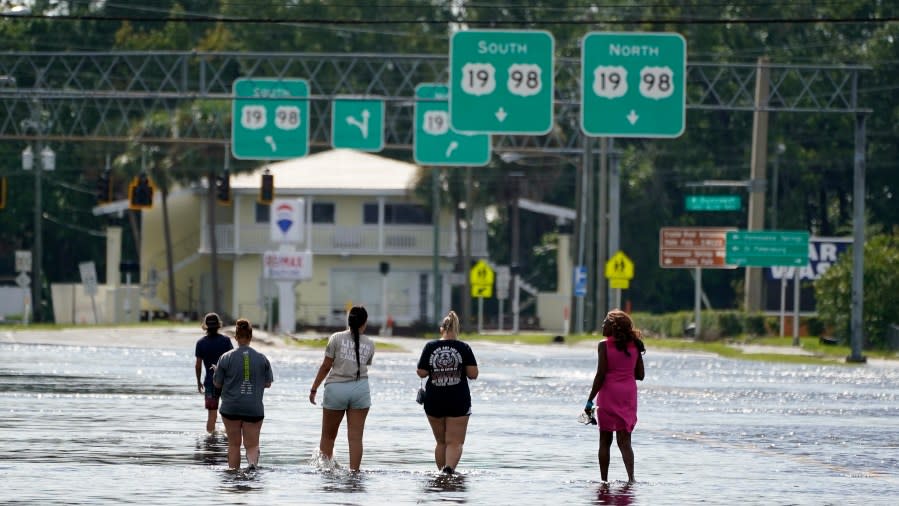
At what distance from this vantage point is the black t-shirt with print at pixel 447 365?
19.9m

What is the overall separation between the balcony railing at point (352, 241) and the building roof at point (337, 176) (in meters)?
1.80

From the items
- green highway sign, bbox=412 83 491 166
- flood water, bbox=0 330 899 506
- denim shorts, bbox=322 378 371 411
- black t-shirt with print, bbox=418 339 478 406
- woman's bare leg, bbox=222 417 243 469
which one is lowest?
flood water, bbox=0 330 899 506

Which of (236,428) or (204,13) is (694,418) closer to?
(236,428)

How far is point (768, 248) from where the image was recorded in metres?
68.4

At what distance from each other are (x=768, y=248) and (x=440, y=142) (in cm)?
1371

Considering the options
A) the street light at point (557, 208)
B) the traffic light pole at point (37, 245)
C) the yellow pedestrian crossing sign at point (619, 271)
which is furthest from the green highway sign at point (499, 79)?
the traffic light pole at point (37, 245)

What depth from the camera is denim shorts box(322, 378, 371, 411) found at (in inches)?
797

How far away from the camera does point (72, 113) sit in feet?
307

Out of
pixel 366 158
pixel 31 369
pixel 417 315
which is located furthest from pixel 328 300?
pixel 31 369

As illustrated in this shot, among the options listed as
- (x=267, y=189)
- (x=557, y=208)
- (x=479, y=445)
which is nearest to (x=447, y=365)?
(x=479, y=445)

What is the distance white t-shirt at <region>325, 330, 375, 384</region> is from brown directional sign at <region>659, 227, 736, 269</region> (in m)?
54.1

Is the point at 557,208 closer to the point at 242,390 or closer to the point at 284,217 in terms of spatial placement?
the point at 284,217

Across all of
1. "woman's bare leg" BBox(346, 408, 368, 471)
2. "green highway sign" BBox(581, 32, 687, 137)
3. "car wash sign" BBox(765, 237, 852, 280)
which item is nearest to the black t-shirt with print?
"woman's bare leg" BBox(346, 408, 368, 471)

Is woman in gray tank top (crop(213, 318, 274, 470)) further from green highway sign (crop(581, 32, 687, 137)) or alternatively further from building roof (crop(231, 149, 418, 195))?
building roof (crop(231, 149, 418, 195))
